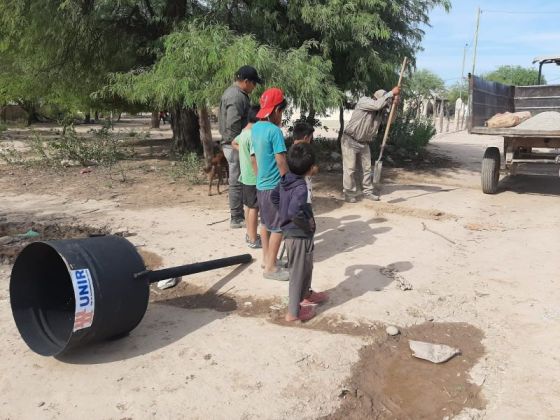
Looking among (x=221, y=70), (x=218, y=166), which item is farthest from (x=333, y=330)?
(x=218, y=166)

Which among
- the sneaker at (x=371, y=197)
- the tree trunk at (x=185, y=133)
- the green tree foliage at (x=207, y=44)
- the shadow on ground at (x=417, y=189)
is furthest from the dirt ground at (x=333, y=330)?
the tree trunk at (x=185, y=133)

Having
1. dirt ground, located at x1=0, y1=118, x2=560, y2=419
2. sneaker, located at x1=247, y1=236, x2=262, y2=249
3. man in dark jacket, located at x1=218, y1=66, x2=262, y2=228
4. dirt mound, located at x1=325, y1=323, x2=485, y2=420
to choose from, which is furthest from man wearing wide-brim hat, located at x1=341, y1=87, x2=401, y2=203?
dirt mound, located at x1=325, y1=323, x2=485, y2=420

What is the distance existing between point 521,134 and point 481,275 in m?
3.33

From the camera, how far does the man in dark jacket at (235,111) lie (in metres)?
4.91

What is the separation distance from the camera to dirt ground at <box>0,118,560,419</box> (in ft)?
8.73

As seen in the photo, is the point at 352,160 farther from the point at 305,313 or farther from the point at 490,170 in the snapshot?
the point at 305,313

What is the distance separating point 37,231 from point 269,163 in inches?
126

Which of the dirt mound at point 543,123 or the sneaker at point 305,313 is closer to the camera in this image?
the sneaker at point 305,313

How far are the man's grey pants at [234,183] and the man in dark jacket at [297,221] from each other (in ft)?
6.69

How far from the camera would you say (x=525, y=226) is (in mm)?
6047

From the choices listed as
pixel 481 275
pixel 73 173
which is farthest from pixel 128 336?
pixel 73 173

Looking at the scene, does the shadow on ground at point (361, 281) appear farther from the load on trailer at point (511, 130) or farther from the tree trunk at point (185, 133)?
the tree trunk at point (185, 133)

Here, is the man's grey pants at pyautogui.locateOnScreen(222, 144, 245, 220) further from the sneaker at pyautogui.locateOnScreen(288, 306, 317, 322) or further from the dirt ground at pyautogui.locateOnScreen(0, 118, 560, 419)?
the sneaker at pyautogui.locateOnScreen(288, 306, 317, 322)

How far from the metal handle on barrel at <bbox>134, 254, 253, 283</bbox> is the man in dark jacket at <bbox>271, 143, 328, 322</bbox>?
0.80 meters
